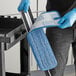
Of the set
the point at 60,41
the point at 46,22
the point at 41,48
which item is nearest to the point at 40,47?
the point at 41,48

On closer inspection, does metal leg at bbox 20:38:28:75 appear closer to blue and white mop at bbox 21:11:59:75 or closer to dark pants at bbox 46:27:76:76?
dark pants at bbox 46:27:76:76

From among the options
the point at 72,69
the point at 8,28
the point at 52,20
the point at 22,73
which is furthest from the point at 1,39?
the point at 72,69

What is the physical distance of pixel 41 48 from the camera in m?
1.08

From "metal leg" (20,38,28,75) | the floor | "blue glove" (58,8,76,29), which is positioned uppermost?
"blue glove" (58,8,76,29)

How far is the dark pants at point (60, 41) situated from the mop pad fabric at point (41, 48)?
215 millimetres

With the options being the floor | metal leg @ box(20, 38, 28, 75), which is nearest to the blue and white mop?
metal leg @ box(20, 38, 28, 75)

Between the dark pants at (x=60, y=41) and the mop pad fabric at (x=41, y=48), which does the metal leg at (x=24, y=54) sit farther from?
the mop pad fabric at (x=41, y=48)

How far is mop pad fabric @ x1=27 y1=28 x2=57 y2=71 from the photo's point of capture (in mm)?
1051

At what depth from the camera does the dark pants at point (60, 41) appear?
4.23 feet

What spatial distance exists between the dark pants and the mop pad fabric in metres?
0.22

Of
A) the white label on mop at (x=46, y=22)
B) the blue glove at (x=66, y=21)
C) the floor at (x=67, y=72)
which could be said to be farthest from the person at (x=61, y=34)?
the floor at (x=67, y=72)

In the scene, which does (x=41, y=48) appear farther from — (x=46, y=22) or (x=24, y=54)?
(x=24, y=54)

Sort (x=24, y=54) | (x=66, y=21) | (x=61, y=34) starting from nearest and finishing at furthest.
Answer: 1. (x=66, y=21)
2. (x=61, y=34)
3. (x=24, y=54)

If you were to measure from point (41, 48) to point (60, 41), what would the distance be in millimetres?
248
